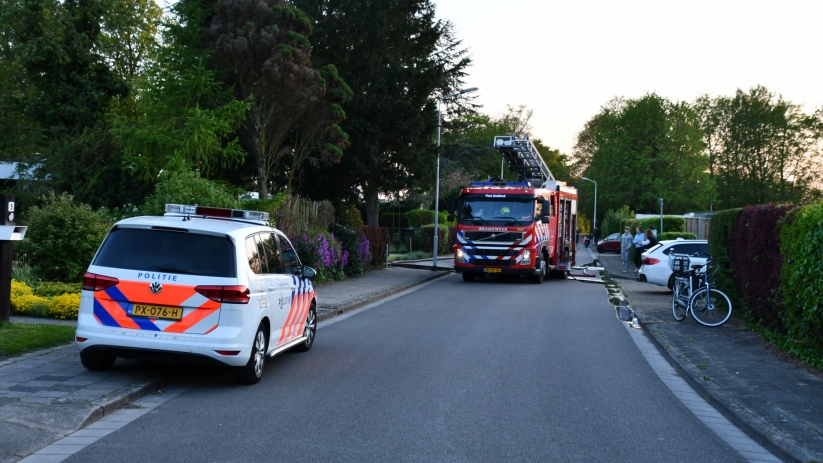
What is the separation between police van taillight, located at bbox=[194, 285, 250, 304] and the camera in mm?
8008

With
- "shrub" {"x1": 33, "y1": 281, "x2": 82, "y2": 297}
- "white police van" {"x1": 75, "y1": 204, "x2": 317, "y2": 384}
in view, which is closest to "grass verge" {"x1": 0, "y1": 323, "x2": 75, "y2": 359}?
"white police van" {"x1": 75, "y1": 204, "x2": 317, "y2": 384}

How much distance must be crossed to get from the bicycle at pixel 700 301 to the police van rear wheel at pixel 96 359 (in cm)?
1041

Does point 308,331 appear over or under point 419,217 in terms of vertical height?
under

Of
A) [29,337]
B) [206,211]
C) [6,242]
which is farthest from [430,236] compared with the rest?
[206,211]

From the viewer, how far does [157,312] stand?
7.99 m

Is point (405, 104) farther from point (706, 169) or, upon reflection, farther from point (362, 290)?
point (706, 169)

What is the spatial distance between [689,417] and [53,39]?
28.7 metres

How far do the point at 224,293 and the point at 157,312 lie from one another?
2.17 feet

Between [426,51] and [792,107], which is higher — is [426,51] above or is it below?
below

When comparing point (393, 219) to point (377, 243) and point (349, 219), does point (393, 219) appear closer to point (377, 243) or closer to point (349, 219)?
point (377, 243)

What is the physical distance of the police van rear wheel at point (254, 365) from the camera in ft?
27.4

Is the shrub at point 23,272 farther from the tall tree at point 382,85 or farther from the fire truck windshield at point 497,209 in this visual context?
the tall tree at point 382,85

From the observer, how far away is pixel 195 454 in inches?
229

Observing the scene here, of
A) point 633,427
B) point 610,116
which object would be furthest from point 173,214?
point 610,116
